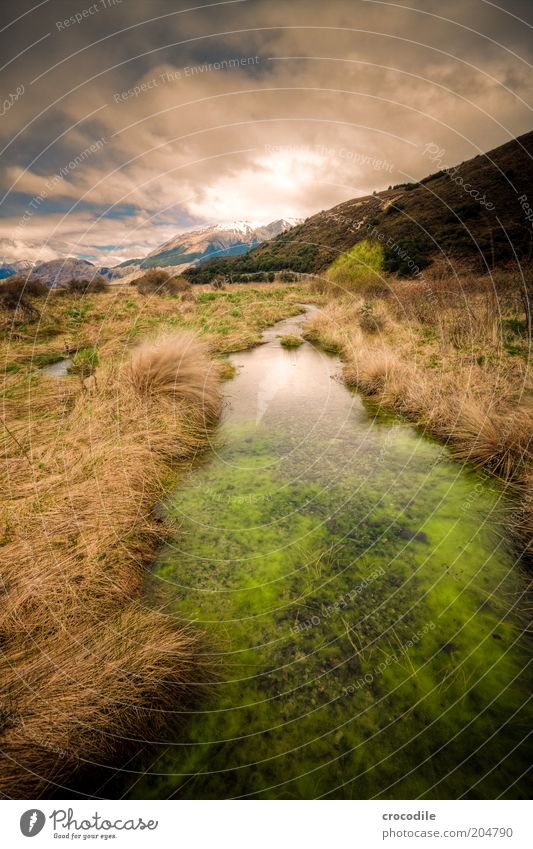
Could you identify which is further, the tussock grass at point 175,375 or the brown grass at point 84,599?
the tussock grass at point 175,375

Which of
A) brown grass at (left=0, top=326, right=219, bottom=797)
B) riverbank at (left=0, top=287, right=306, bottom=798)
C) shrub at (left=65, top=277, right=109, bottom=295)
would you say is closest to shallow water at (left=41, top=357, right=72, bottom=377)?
riverbank at (left=0, top=287, right=306, bottom=798)

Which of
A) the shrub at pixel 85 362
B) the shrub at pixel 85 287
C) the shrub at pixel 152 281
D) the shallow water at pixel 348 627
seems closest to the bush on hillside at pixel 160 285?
the shrub at pixel 152 281

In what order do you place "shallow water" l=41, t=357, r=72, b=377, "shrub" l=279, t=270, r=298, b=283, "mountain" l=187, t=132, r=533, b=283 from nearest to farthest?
1. "shallow water" l=41, t=357, r=72, b=377
2. "mountain" l=187, t=132, r=533, b=283
3. "shrub" l=279, t=270, r=298, b=283

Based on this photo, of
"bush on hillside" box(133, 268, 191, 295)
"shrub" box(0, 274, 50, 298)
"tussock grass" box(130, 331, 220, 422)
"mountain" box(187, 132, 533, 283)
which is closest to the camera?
"tussock grass" box(130, 331, 220, 422)

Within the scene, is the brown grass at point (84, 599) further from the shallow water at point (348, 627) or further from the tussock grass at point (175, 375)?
the tussock grass at point (175, 375)

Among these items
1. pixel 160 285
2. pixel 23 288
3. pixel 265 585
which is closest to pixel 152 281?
pixel 160 285

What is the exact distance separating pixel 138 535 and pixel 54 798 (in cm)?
193

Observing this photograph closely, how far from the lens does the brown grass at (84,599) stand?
5.80 ft

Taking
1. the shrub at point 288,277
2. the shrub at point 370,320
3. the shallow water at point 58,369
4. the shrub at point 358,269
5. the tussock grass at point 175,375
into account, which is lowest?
the tussock grass at point 175,375

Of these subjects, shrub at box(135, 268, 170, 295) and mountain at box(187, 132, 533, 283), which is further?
mountain at box(187, 132, 533, 283)
